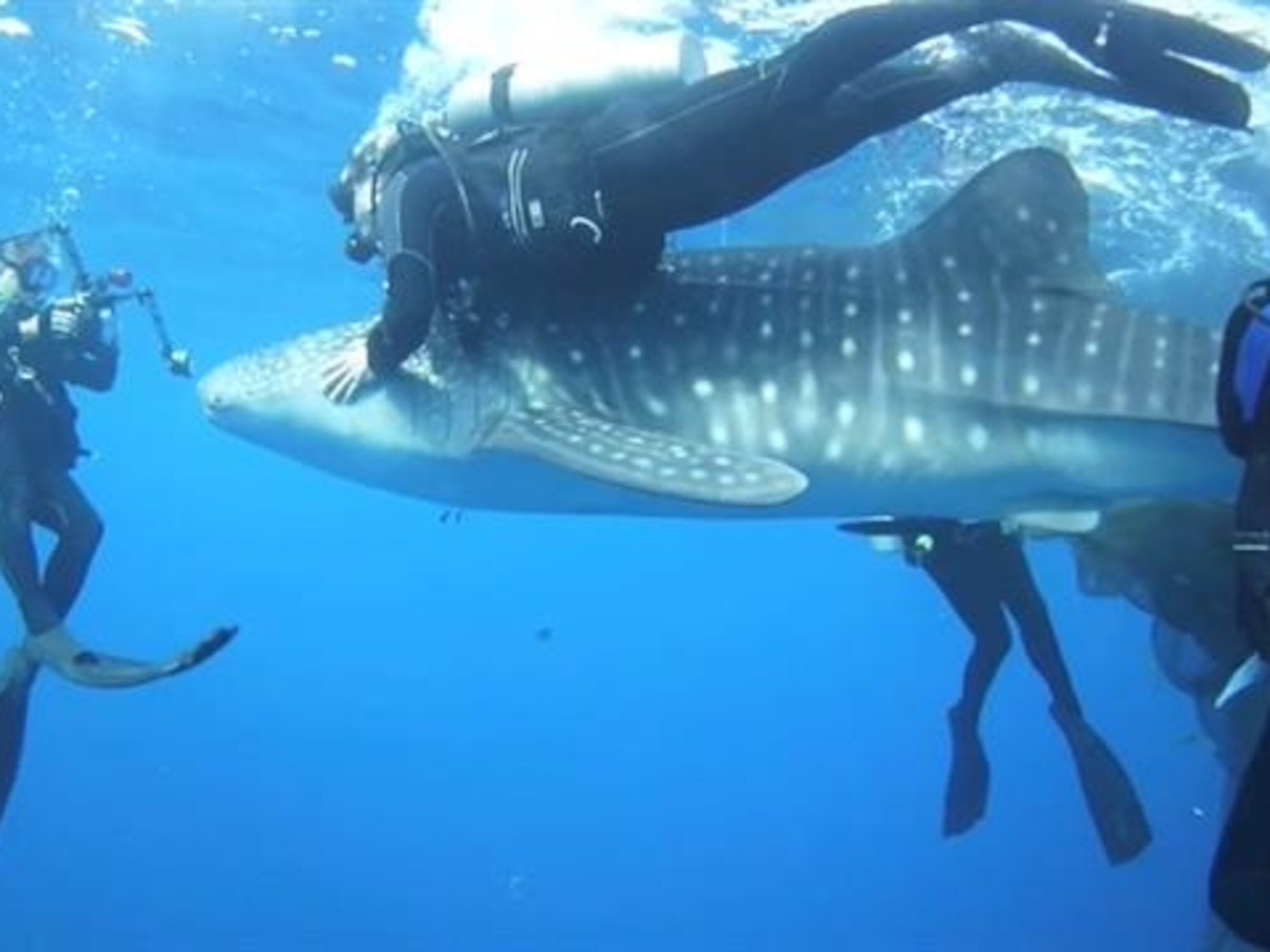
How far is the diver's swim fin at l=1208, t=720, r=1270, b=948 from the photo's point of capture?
114 inches

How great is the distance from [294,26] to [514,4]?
4262 mm

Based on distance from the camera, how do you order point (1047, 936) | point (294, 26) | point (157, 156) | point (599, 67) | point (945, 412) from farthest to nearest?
point (1047, 936) → point (157, 156) → point (294, 26) → point (599, 67) → point (945, 412)

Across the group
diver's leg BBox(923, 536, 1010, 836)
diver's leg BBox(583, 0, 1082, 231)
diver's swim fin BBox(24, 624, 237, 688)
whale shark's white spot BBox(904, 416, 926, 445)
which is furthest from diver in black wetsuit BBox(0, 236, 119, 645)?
diver's leg BBox(923, 536, 1010, 836)

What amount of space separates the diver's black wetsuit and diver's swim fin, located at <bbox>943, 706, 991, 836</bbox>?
599cm

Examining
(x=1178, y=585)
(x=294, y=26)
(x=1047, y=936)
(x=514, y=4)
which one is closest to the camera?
(x=1178, y=585)

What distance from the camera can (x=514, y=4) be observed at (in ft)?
52.1

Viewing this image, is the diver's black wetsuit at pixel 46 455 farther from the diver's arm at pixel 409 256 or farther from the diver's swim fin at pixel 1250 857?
the diver's swim fin at pixel 1250 857

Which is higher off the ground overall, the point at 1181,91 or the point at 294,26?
the point at 1181,91

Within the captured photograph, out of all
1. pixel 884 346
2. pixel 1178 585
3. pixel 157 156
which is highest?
pixel 884 346

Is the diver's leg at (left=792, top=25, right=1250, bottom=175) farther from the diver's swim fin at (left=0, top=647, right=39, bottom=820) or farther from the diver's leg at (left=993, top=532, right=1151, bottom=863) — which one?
the diver's swim fin at (left=0, top=647, right=39, bottom=820)

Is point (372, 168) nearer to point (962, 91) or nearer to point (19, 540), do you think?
point (962, 91)

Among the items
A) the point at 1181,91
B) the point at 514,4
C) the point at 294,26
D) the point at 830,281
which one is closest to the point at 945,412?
the point at 830,281

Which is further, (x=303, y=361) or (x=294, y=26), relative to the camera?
(x=294, y=26)

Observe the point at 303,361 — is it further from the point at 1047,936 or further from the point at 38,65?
the point at 1047,936
